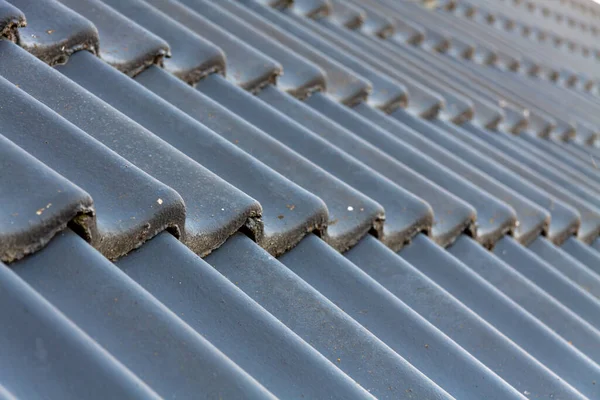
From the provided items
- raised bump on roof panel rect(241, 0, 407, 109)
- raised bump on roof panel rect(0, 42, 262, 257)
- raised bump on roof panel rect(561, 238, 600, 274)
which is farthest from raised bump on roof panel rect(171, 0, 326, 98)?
raised bump on roof panel rect(561, 238, 600, 274)

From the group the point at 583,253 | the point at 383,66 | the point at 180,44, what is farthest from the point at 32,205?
the point at 383,66

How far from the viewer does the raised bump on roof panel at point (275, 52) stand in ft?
7.34

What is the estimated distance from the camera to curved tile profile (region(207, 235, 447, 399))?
1270 millimetres

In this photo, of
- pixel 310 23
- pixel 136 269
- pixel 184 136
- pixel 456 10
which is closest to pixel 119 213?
pixel 136 269

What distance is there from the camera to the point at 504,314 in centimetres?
179

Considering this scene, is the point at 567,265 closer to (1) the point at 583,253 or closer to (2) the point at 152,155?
(1) the point at 583,253

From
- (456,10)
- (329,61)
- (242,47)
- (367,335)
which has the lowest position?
(367,335)

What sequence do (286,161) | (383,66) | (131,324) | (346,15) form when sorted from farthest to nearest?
(346,15), (383,66), (286,161), (131,324)

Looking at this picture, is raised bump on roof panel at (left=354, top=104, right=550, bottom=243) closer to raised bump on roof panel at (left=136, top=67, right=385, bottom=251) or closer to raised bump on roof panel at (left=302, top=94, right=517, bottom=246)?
raised bump on roof panel at (left=302, top=94, right=517, bottom=246)

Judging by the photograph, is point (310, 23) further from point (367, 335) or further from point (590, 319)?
point (367, 335)

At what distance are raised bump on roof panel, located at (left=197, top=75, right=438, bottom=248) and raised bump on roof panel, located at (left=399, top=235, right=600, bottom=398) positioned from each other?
55 millimetres

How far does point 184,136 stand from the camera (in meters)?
1.60

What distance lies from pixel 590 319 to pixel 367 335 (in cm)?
96

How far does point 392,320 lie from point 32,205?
669 millimetres
